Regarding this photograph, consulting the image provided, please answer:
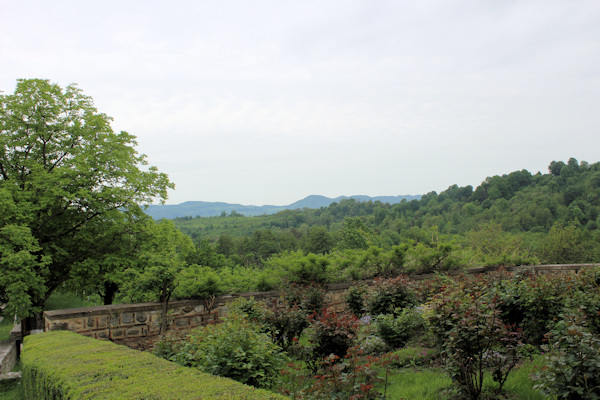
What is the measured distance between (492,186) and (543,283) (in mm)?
57130

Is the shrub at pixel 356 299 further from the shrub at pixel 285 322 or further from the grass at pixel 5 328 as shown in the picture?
the grass at pixel 5 328

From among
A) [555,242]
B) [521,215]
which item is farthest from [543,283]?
[521,215]

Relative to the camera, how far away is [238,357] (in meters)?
3.98

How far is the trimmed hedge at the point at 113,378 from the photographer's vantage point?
114 inches

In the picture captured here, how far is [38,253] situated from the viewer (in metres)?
12.4

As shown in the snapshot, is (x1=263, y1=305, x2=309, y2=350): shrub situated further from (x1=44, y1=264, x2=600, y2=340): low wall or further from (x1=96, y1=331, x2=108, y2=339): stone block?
(x1=96, y1=331, x2=108, y2=339): stone block

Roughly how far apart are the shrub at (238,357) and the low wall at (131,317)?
6.07 feet

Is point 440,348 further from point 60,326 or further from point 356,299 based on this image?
point 60,326

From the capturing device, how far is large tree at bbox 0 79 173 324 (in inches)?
456

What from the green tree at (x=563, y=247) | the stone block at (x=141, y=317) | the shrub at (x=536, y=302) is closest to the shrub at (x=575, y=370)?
the shrub at (x=536, y=302)

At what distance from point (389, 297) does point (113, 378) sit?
5.05 metres

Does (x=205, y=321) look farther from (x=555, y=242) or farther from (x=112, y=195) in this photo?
(x=555, y=242)

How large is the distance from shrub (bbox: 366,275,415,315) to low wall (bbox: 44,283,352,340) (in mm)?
2095

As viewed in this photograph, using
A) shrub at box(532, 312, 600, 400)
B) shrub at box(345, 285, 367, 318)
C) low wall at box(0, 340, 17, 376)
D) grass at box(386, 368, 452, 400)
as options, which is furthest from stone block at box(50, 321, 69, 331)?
shrub at box(532, 312, 600, 400)
